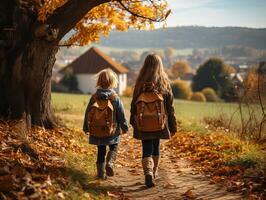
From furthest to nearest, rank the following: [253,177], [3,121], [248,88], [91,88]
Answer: [91,88] < [248,88] < [3,121] < [253,177]

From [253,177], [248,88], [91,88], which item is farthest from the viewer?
[91,88]

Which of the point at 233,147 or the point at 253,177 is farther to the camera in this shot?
the point at 233,147

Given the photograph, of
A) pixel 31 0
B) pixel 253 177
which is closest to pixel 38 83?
pixel 31 0

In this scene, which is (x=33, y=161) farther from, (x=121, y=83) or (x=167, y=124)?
(x=121, y=83)

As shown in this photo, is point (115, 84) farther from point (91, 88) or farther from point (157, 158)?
point (91, 88)

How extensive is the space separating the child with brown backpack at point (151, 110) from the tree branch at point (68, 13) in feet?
9.07

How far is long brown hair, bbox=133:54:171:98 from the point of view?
6.93 meters

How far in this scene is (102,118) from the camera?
6.97m

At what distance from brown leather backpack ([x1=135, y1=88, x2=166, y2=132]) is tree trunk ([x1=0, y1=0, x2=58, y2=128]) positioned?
346 cm

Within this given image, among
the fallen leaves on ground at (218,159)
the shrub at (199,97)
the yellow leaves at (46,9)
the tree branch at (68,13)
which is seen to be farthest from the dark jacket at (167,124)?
the shrub at (199,97)

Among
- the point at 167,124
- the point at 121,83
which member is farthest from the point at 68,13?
the point at 121,83

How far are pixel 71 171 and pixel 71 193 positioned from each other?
1.45 meters

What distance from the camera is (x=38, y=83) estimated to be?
9.72 meters

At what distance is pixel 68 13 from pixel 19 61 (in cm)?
146
